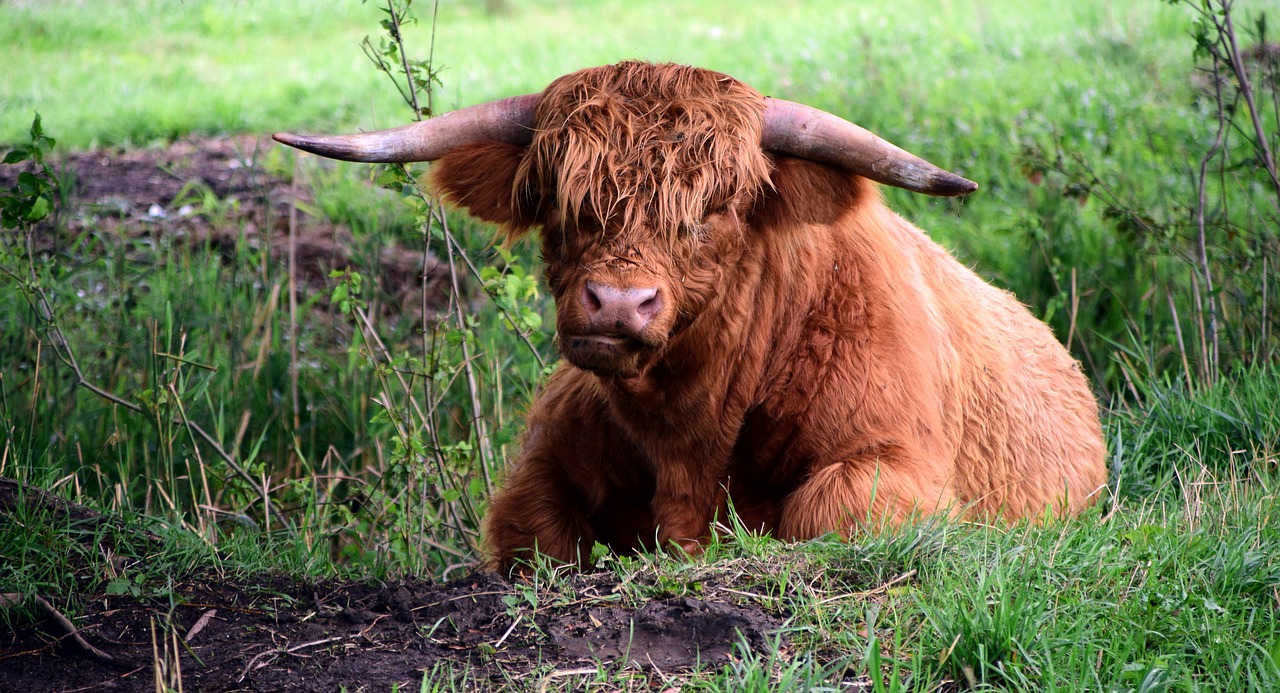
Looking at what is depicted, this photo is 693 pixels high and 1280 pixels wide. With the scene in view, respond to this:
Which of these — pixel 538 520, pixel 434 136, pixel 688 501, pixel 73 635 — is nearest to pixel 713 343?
pixel 688 501

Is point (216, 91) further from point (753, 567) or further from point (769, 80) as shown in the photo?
point (753, 567)

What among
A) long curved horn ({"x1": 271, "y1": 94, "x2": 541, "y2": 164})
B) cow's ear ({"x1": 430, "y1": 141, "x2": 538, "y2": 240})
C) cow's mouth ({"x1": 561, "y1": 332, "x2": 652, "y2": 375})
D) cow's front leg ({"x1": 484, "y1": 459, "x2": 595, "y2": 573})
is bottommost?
cow's front leg ({"x1": 484, "y1": 459, "x2": 595, "y2": 573})

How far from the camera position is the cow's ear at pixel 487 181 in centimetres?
420

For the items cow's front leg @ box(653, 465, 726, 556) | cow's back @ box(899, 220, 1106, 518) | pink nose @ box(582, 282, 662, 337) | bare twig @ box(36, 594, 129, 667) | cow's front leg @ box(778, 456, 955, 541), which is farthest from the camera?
cow's back @ box(899, 220, 1106, 518)

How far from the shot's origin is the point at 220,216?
7.52 m

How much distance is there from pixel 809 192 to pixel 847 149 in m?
0.20

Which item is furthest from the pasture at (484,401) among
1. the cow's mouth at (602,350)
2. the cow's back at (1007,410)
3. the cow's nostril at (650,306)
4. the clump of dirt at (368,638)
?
the cow's nostril at (650,306)

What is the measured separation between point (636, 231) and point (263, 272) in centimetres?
323

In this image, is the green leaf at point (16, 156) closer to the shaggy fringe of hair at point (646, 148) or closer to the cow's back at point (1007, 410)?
the shaggy fringe of hair at point (646, 148)

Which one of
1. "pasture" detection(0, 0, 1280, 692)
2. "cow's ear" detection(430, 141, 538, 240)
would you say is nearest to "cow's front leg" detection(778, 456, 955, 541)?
"pasture" detection(0, 0, 1280, 692)

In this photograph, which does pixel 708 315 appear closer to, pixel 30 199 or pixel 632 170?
pixel 632 170

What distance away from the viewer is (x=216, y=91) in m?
12.2

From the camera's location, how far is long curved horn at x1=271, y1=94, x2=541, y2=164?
3.80 metres

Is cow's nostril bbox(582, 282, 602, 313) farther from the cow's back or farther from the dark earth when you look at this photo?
the cow's back
